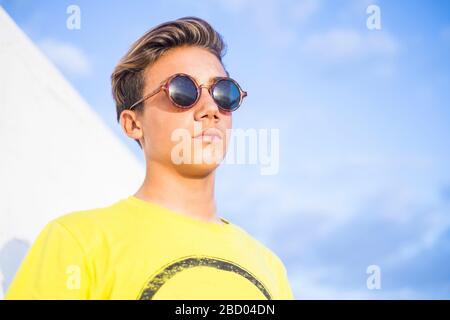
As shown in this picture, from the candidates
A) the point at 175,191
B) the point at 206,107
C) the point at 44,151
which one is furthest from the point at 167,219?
the point at 44,151

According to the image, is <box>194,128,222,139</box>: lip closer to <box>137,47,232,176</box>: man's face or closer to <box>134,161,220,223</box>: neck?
<box>137,47,232,176</box>: man's face

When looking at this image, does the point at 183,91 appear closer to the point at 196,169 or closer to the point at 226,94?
the point at 226,94

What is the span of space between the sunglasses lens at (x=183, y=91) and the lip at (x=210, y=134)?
0.14m

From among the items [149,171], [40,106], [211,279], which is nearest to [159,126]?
[149,171]

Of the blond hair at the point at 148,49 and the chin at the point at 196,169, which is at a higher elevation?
the blond hair at the point at 148,49

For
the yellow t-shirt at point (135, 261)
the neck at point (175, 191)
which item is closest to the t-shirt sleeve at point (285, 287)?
the yellow t-shirt at point (135, 261)

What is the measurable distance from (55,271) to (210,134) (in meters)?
0.91

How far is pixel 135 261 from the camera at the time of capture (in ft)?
7.27

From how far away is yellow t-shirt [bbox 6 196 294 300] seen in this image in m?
2.16

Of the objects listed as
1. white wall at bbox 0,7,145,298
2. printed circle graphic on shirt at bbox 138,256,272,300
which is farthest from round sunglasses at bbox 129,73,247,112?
white wall at bbox 0,7,145,298

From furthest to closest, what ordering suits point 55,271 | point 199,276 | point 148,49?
point 148,49 < point 199,276 < point 55,271

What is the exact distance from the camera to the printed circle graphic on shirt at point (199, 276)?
219 centimetres

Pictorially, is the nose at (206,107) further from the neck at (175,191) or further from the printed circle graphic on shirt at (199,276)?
the printed circle graphic on shirt at (199,276)

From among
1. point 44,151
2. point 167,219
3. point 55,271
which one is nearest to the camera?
point 55,271
